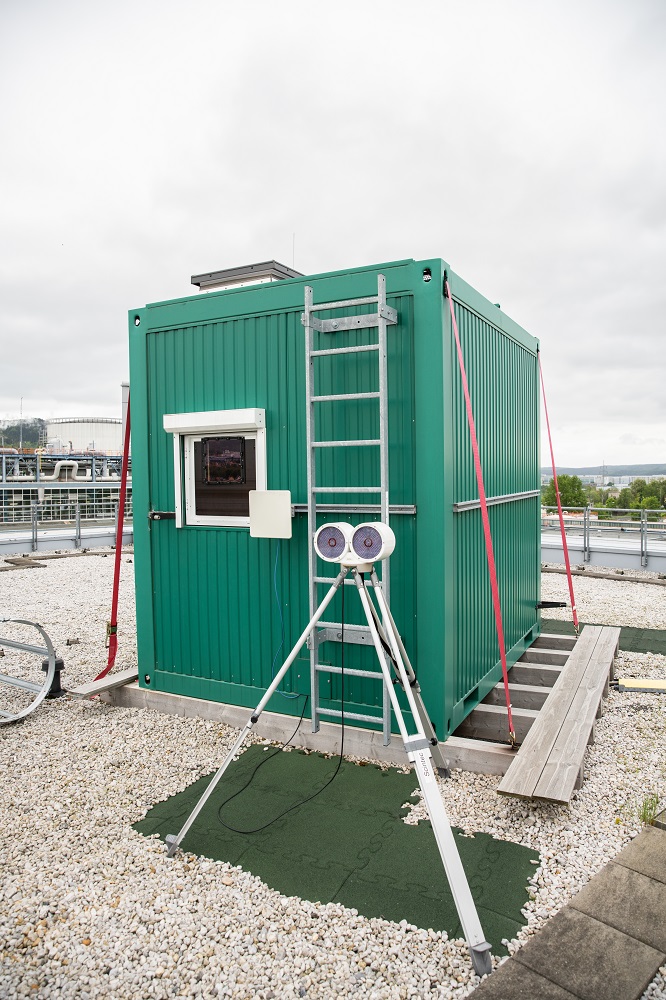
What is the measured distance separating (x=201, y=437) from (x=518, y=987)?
4.08 metres

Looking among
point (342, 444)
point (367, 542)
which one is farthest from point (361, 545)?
point (342, 444)

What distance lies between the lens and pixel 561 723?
4.28 m

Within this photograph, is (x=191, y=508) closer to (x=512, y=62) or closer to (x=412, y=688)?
(x=412, y=688)

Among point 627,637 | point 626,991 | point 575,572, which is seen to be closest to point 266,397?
point 626,991

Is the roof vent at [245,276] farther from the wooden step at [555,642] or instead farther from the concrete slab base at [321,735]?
the wooden step at [555,642]

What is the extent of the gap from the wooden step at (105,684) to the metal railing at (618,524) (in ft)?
32.0

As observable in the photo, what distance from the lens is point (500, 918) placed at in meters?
2.75

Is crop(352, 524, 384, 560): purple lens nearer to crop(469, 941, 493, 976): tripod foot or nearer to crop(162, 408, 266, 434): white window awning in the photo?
crop(469, 941, 493, 976): tripod foot

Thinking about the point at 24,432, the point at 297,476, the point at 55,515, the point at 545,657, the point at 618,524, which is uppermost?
the point at 24,432

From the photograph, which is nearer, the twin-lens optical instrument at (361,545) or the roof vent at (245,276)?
the twin-lens optical instrument at (361,545)

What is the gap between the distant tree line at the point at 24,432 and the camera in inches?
2158

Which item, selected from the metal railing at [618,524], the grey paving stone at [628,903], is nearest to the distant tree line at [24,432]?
the metal railing at [618,524]

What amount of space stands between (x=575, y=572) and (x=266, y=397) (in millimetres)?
10172

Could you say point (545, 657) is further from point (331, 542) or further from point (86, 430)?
point (86, 430)
